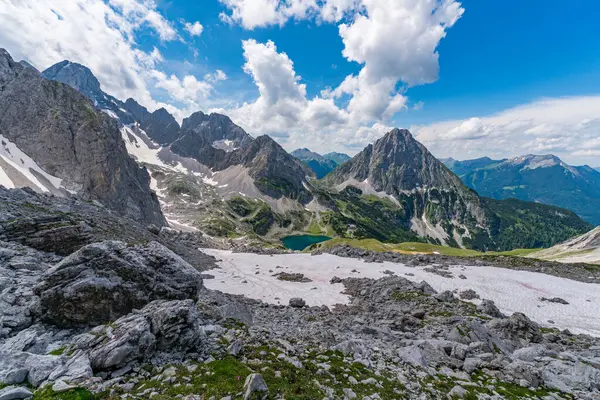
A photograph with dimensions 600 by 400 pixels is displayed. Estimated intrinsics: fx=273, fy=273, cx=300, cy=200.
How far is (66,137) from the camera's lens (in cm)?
13038

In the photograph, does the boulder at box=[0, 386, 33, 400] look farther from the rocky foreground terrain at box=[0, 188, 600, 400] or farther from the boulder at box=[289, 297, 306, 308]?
the boulder at box=[289, 297, 306, 308]

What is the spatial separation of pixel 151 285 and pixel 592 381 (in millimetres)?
25736

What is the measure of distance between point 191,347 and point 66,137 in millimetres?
162897

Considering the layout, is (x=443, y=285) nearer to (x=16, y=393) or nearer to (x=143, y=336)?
(x=143, y=336)

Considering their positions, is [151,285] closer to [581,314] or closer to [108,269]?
[108,269]

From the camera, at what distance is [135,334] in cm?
1159

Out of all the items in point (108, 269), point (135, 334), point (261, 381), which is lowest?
point (261, 381)

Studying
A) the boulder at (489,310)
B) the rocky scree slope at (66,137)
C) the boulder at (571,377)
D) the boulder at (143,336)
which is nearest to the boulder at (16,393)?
the boulder at (143,336)

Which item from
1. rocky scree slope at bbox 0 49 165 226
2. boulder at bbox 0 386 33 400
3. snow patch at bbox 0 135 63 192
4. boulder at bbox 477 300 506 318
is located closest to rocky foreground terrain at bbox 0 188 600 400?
boulder at bbox 0 386 33 400

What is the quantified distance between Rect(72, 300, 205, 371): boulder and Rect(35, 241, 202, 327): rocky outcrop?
5.87 ft

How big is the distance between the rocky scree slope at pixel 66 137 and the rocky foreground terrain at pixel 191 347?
429ft

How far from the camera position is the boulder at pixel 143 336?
421 inches

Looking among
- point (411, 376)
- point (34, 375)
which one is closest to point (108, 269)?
point (34, 375)

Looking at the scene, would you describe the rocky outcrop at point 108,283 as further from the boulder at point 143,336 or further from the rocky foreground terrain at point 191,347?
the boulder at point 143,336
